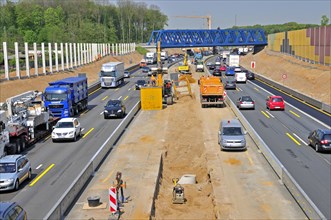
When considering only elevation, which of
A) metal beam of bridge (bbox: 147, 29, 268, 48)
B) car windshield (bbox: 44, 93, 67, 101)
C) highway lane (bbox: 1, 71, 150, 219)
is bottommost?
highway lane (bbox: 1, 71, 150, 219)

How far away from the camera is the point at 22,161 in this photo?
84.7ft

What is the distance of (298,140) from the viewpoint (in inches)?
1417

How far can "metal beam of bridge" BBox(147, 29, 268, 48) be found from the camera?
453ft

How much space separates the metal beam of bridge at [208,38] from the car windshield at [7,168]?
11103 centimetres

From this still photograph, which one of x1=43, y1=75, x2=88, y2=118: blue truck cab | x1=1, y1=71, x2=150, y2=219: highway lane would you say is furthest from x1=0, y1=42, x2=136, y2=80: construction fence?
x1=1, y1=71, x2=150, y2=219: highway lane

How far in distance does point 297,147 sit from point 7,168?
1927 centimetres

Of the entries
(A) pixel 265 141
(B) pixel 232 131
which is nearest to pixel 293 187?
(B) pixel 232 131

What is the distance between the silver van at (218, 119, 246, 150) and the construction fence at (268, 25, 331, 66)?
54.6 m

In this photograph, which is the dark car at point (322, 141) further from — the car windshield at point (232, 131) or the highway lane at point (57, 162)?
the highway lane at point (57, 162)

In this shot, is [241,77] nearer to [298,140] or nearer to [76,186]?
[298,140]

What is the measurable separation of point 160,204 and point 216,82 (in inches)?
1284

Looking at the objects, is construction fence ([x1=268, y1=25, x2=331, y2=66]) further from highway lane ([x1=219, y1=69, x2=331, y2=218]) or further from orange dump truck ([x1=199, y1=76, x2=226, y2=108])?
orange dump truck ([x1=199, y1=76, x2=226, y2=108])

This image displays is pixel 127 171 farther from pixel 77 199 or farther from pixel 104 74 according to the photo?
pixel 104 74

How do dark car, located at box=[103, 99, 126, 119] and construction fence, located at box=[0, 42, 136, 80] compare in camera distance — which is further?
construction fence, located at box=[0, 42, 136, 80]
